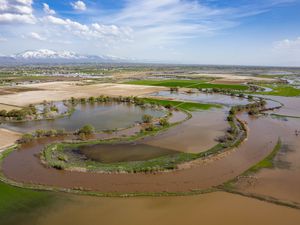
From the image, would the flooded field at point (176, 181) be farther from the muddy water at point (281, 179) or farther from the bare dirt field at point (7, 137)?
the bare dirt field at point (7, 137)

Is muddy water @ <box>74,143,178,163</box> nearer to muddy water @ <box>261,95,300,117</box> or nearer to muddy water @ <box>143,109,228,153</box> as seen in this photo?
muddy water @ <box>143,109,228,153</box>

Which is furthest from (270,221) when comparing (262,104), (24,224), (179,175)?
(262,104)

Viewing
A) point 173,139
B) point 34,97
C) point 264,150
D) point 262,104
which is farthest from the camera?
point 34,97

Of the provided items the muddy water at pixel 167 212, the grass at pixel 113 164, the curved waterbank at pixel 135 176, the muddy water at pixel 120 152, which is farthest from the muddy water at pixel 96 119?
the muddy water at pixel 167 212

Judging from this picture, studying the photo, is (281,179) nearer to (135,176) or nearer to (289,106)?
(135,176)

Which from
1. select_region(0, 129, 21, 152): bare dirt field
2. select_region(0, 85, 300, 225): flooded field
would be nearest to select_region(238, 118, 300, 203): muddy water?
select_region(0, 85, 300, 225): flooded field

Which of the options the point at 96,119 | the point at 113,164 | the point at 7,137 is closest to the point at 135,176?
the point at 113,164

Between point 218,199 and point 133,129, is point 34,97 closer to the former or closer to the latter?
point 133,129
